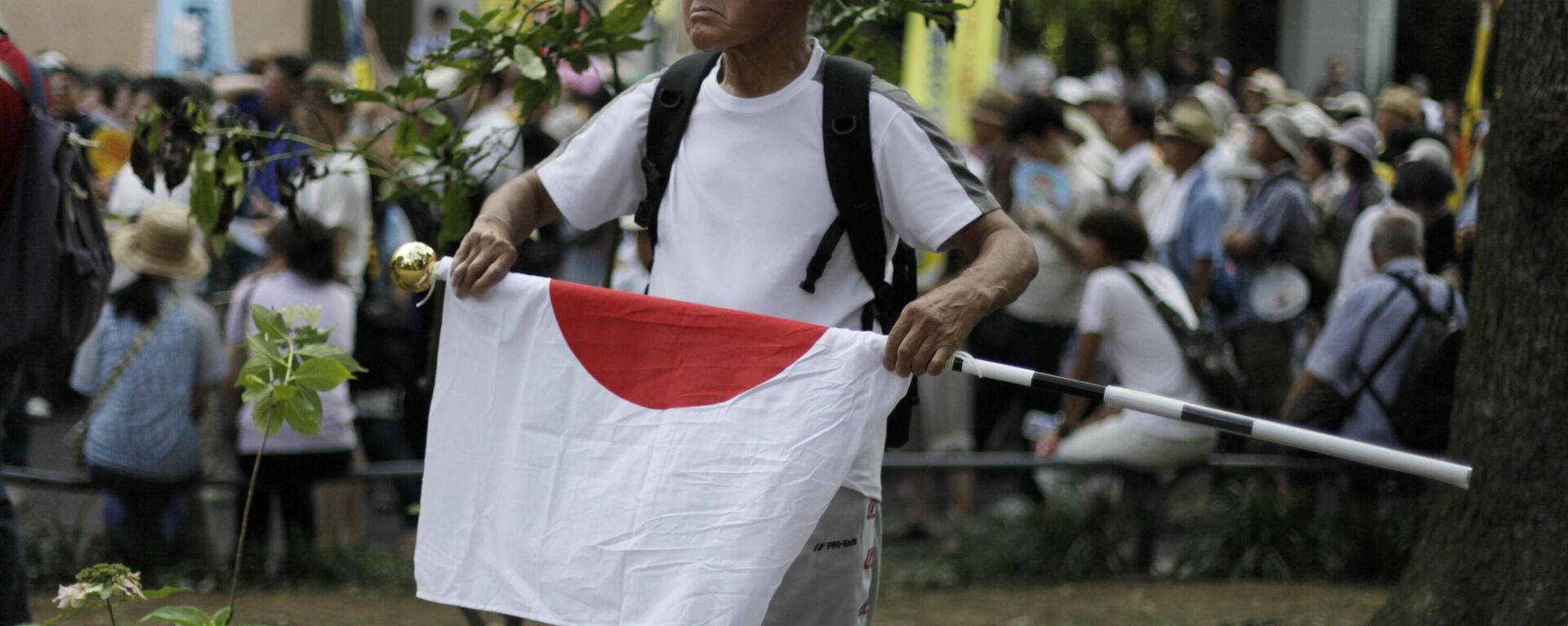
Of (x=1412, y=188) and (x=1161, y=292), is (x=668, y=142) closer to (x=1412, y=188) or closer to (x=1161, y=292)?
(x=1161, y=292)

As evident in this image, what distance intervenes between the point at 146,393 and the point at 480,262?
385 centimetres

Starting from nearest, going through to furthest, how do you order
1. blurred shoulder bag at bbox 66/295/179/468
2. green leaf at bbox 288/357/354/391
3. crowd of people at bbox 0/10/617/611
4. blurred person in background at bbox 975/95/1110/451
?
green leaf at bbox 288/357/354/391, crowd of people at bbox 0/10/617/611, blurred shoulder bag at bbox 66/295/179/468, blurred person in background at bbox 975/95/1110/451

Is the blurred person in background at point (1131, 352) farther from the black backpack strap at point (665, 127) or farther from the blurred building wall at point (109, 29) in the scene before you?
the blurred building wall at point (109, 29)

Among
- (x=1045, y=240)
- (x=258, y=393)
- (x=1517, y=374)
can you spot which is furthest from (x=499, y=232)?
(x=1045, y=240)

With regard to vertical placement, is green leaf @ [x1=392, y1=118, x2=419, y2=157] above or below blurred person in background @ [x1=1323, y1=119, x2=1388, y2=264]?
below

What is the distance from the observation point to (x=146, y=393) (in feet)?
21.8

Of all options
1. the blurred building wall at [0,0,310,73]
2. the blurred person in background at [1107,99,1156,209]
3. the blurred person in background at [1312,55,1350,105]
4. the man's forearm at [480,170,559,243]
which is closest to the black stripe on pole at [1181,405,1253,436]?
A: the man's forearm at [480,170,559,243]

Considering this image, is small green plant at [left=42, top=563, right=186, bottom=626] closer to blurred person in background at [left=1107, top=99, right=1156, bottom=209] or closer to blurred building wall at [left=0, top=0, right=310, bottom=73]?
blurred person in background at [left=1107, top=99, right=1156, bottom=209]

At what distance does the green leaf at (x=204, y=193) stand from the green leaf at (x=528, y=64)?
852 millimetres

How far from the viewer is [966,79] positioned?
12.1 meters

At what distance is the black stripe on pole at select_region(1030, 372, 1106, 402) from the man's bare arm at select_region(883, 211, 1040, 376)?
16 centimetres

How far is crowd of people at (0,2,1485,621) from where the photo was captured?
21.9ft

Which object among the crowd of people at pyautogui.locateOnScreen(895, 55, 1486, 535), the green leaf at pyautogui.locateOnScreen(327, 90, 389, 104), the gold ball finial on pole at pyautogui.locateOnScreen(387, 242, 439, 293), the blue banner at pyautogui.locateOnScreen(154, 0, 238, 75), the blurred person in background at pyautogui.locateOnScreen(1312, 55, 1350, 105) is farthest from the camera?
the blurred person in background at pyautogui.locateOnScreen(1312, 55, 1350, 105)

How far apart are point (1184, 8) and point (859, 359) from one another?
36.0 m
